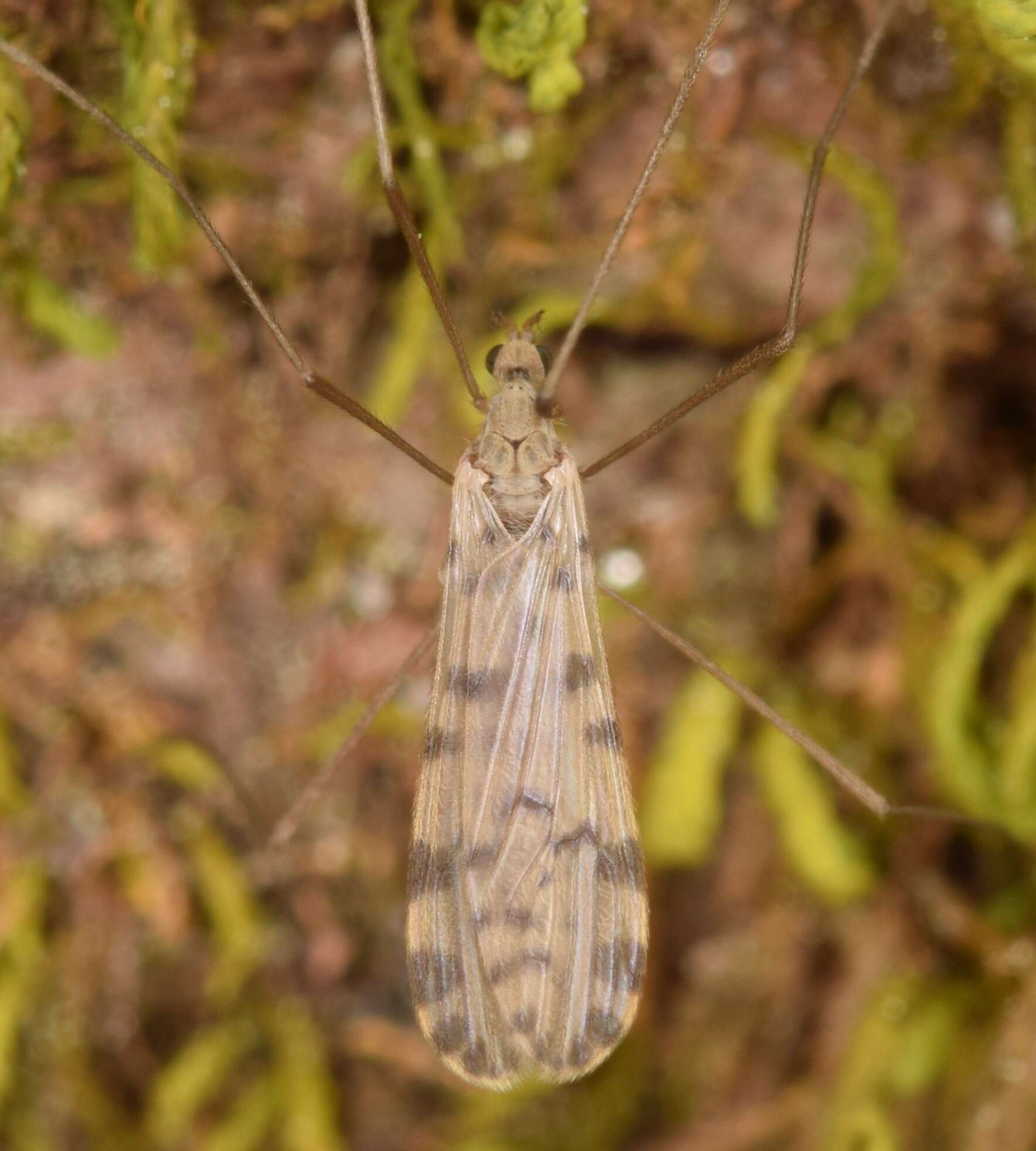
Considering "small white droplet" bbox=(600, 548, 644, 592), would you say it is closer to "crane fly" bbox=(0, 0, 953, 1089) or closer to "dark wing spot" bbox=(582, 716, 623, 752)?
"crane fly" bbox=(0, 0, 953, 1089)

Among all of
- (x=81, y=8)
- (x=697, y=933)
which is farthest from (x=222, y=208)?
(x=697, y=933)

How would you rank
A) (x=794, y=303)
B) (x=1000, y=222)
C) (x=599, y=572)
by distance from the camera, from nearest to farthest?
(x=794, y=303)
(x=1000, y=222)
(x=599, y=572)

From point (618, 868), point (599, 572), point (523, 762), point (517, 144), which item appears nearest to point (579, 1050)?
point (618, 868)

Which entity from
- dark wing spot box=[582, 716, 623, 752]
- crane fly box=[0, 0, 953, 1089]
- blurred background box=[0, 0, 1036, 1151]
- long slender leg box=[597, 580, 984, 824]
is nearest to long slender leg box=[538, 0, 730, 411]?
crane fly box=[0, 0, 953, 1089]

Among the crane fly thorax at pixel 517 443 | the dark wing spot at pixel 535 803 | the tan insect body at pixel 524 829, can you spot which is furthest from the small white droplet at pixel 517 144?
the dark wing spot at pixel 535 803

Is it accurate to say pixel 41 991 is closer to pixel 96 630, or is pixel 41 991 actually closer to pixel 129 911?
pixel 129 911

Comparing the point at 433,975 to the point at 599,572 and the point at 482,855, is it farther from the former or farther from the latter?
the point at 599,572
